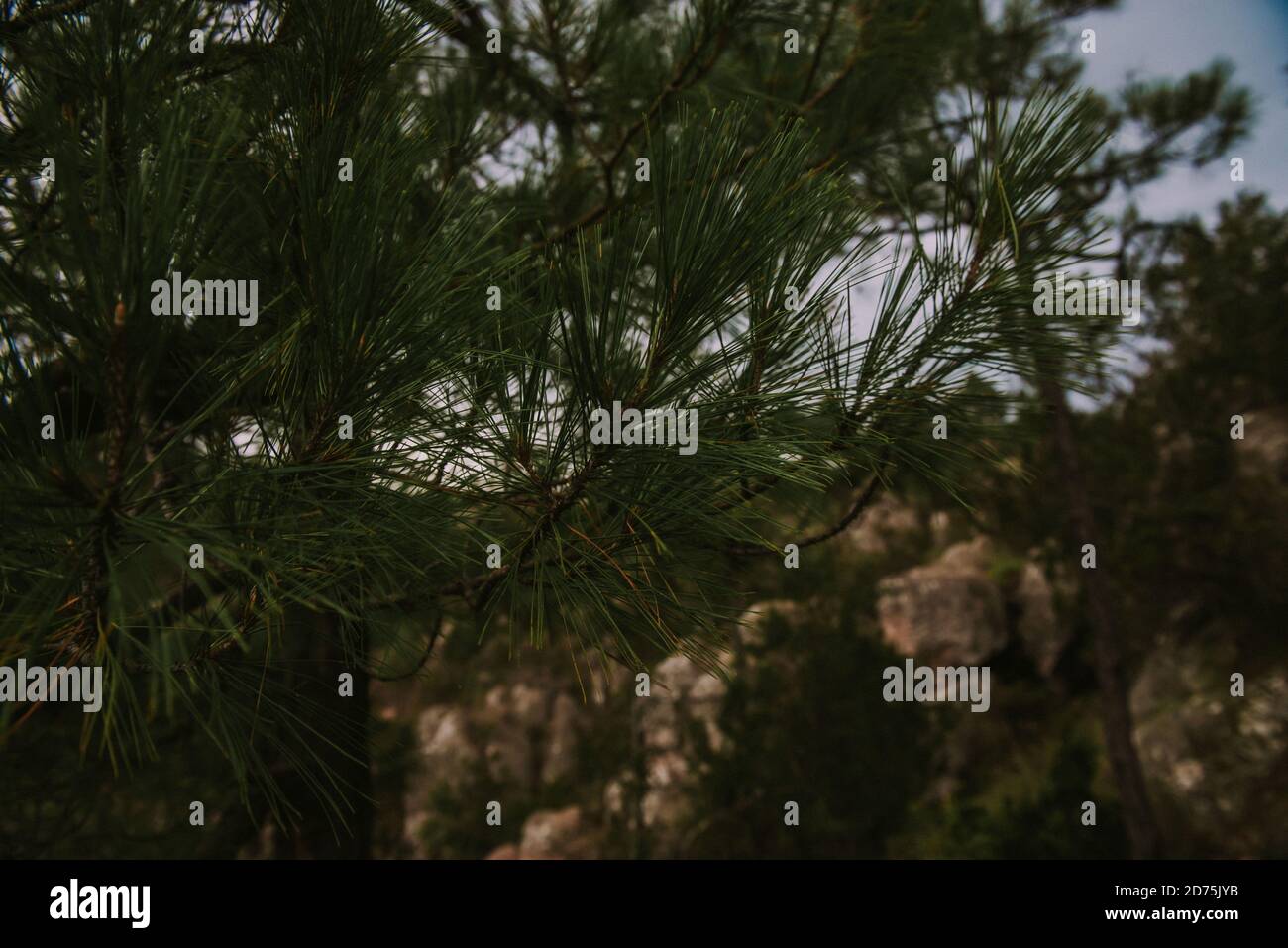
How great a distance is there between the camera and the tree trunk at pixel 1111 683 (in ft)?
13.1

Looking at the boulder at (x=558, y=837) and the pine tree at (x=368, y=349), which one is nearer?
the pine tree at (x=368, y=349)

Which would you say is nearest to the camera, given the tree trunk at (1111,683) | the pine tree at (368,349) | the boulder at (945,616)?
the pine tree at (368,349)

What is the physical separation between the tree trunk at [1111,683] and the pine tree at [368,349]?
3.32 meters

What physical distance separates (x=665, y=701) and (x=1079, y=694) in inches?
153

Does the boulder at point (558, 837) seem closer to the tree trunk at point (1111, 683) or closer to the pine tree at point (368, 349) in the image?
the tree trunk at point (1111, 683)

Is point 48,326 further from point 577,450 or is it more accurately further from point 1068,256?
point 1068,256

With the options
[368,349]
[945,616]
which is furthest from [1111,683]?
[368,349]

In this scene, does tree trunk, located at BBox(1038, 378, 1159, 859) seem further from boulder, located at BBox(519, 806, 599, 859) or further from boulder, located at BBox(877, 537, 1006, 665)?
boulder, located at BBox(519, 806, 599, 859)

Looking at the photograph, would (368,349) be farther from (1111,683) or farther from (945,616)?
(945,616)

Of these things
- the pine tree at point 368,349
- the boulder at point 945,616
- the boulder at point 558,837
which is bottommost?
the boulder at point 558,837

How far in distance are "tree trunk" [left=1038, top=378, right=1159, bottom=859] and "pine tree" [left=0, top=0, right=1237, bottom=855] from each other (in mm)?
3324

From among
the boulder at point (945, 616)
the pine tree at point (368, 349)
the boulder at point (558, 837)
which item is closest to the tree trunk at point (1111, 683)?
the boulder at point (945, 616)

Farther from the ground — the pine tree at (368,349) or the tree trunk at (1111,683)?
the pine tree at (368,349)
